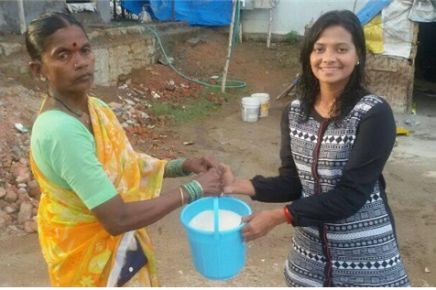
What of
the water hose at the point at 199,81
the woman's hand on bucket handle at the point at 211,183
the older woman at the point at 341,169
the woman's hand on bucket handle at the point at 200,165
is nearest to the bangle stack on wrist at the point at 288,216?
the older woman at the point at 341,169

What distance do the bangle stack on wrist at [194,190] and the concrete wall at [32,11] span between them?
254 inches

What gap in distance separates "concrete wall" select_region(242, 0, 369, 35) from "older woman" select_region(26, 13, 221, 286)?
10.2m

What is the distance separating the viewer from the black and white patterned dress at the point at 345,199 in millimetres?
1547

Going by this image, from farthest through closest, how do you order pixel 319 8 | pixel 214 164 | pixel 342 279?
pixel 319 8 < pixel 214 164 < pixel 342 279

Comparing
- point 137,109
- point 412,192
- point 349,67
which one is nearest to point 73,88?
point 349,67

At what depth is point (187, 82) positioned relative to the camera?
9.21m

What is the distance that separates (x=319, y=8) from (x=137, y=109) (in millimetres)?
6267

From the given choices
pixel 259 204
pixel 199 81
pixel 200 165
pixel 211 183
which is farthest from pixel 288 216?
pixel 199 81

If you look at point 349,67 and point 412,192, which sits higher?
point 349,67

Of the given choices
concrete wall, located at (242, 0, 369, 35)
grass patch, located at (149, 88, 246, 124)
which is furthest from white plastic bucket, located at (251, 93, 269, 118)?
concrete wall, located at (242, 0, 369, 35)

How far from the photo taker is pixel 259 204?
4.43 meters

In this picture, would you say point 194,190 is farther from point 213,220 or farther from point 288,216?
point 288,216

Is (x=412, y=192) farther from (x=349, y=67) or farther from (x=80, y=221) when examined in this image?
(x=80, y=221)

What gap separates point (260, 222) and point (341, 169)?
357 mm
